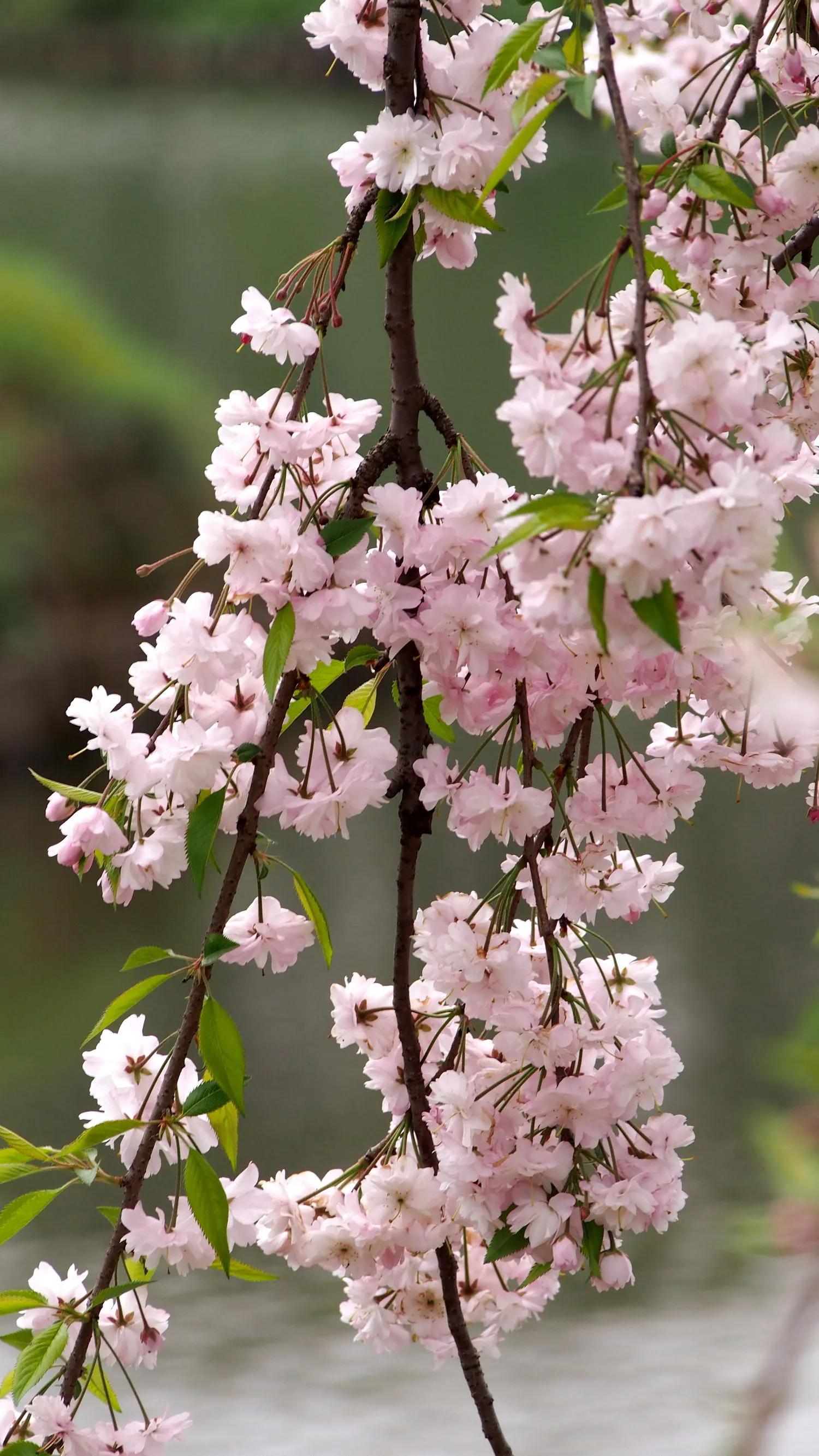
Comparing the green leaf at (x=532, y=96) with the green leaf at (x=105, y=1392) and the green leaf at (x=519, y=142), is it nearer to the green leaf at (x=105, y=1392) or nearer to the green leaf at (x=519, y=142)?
the green leaf at (x=519, y=142)

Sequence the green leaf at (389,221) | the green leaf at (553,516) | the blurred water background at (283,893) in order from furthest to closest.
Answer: the blurred water background at (283,893)
the green leaf at (389,221)
the green leaf at (553,516)

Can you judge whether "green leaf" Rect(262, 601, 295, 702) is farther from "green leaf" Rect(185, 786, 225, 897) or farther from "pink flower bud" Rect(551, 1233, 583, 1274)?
"pink flower bud" Rect(551, 1233, 583, 1274)

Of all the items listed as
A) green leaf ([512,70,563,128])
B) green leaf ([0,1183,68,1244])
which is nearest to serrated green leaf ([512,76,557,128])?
green leaf ([512,70,563,128])

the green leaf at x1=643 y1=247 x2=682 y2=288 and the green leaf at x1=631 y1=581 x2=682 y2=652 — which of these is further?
the green leaf at x1=643 y1=247 x2=682 y2=288

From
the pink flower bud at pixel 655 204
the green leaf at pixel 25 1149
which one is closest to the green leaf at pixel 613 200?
the pink flower bud at pixel 655 204

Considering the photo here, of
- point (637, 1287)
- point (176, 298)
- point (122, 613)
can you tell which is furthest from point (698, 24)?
point (176, 298)

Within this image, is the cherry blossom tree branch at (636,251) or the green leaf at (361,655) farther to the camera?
the green leaf at (361,655)
